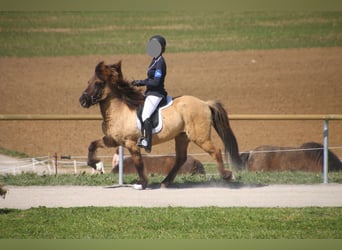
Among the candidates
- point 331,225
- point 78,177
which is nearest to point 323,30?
point 78,177

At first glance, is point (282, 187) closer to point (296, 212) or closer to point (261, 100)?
point (296, 212)

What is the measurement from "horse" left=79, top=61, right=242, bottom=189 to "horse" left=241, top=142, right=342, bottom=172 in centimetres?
421

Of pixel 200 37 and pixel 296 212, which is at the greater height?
pixel 200 37

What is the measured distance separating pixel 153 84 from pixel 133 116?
599 mm

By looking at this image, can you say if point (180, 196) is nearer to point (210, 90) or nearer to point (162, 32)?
point (210, 90)

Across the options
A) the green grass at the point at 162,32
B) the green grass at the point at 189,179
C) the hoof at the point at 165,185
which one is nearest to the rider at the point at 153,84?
the hoof at the point at 165,185

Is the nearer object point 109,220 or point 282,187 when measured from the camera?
point 109,220

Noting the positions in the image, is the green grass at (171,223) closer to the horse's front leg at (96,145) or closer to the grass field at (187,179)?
the horse's front leg at (96,145)

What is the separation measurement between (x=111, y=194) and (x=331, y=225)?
316cm

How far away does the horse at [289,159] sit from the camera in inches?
607

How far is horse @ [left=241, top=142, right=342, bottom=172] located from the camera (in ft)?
50.6

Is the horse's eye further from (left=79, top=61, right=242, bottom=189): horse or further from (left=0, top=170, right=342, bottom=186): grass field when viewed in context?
(left=0, top=170, right=342, bottom=186): grass field

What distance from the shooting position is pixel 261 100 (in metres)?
28.2

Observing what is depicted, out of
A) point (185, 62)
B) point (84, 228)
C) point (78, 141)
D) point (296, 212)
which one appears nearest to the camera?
point (84, 228)
